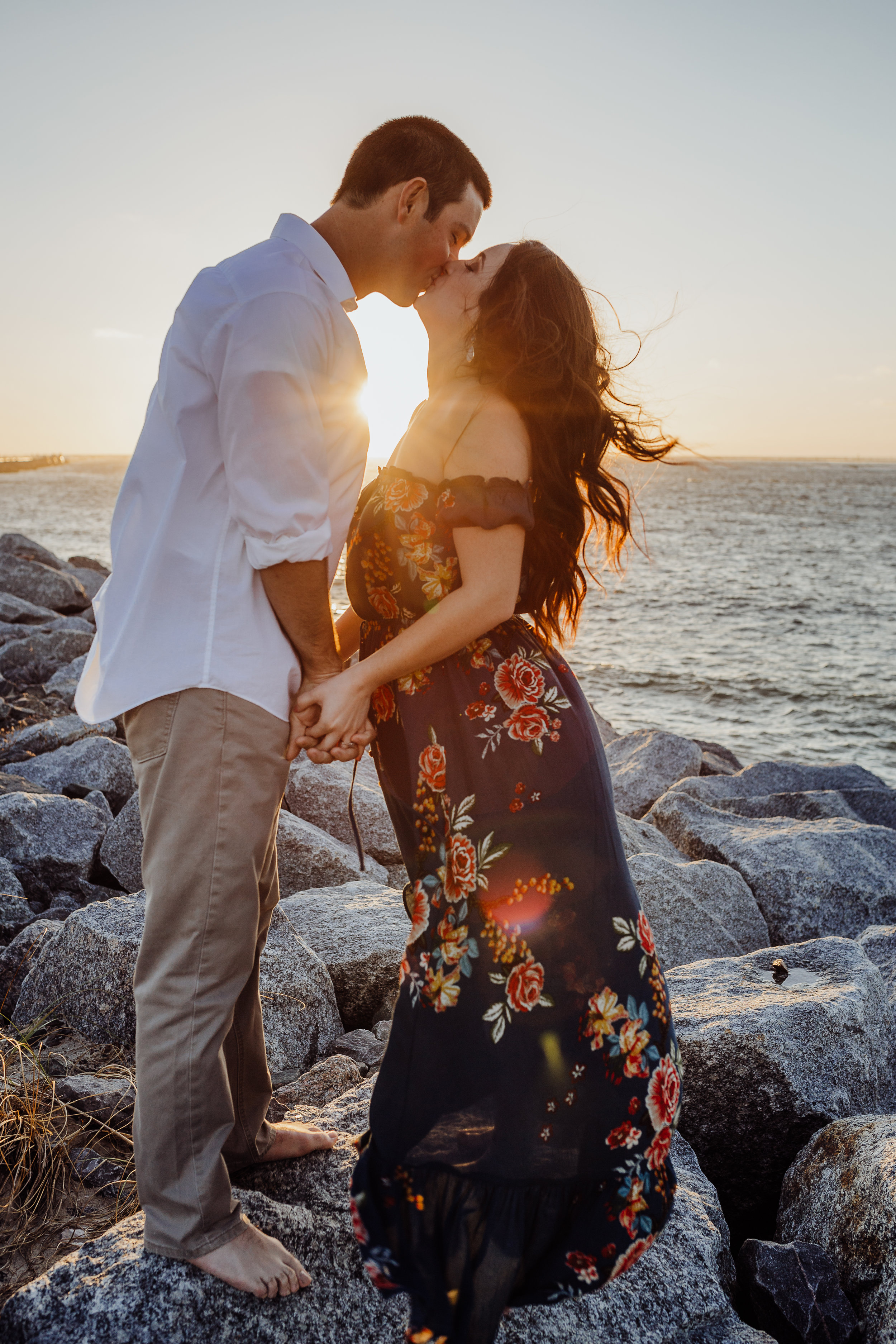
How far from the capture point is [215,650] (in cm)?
191

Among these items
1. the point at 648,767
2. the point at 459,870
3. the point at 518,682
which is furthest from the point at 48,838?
the point at 648,767

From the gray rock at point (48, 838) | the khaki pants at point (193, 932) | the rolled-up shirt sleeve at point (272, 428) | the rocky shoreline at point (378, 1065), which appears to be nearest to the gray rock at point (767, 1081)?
the rocky shoreline at point (378, 1065)

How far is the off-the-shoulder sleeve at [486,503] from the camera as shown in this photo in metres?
1.96

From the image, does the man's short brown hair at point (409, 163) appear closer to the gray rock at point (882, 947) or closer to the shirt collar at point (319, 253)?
the shirt collar at point (319, 253)

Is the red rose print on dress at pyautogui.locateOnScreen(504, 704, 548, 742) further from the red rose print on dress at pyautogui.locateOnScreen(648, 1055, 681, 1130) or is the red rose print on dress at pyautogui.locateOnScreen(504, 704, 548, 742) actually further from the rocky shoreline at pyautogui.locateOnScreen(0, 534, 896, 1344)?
the rocky shoreline at pyautogui.locateOnScreen(0, 534, 896, 1344)

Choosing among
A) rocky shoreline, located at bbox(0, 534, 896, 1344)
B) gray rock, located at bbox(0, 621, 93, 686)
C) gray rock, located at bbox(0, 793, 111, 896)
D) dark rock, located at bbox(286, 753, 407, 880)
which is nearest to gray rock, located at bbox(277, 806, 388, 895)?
rocky shoreline, located at bbox(0, 534, 896, 1344)

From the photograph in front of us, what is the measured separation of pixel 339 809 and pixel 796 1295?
142 inches

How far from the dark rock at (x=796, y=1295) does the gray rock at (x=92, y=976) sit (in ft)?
6.80

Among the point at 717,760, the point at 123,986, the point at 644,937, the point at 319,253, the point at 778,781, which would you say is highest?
the point at 319,253

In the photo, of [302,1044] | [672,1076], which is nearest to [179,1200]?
[672,1076]

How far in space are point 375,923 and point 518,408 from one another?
8.40 feet

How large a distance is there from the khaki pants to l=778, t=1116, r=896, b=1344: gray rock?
1.64 metres

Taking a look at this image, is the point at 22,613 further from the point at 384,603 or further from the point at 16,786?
the point at 384,603

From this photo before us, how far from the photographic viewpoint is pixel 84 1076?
2.86 meters
